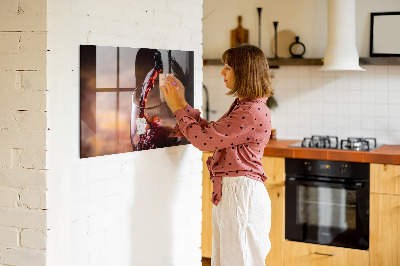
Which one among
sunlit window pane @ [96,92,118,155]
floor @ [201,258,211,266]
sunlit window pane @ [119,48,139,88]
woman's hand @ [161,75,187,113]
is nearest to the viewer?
sunlit window pane @ [96,92,118,155]

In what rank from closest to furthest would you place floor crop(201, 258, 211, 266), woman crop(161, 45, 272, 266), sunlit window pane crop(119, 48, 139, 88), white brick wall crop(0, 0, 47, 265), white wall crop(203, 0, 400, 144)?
white brick wall crop(0, 0, 47, 265)
sunlit window pane crop(119, 48, 139, 88)
woman crop(161, 45, 272, 266)
white wall crop(203, 0, 400, 144)
floor crop(201, 258, 211, 266)

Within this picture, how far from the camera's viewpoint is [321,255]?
171 inches

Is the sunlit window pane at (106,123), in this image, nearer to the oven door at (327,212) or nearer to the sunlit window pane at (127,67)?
the sunlit window pane at (127,67)

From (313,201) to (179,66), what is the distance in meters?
1.83

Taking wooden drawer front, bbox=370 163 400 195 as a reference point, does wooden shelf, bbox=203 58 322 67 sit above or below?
above

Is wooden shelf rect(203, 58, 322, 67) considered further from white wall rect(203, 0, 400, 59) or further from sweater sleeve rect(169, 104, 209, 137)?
sweater sleeve rect(169, 104, 209, 137)

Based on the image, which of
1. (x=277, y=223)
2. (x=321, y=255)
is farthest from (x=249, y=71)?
(x=321, y=255)

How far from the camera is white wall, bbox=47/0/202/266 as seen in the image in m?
2.33

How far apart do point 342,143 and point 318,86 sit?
27.0 inches

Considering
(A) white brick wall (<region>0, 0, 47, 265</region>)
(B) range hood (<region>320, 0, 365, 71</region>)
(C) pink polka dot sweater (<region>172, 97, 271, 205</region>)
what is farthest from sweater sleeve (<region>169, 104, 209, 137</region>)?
(B) range hood (<region>320, 0, 365, 71</region>)

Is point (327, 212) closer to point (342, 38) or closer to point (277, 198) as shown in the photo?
point (277, 198)

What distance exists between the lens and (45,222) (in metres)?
2.32

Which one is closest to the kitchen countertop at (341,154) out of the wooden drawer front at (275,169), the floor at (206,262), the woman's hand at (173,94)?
the wooden drawer front at (275,169)

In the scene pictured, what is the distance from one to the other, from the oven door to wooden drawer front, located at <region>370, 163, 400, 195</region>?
7 centimetres
